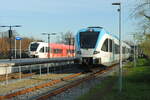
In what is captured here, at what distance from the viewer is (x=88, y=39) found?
24.6 meters

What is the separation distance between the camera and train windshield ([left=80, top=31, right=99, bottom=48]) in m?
24.3

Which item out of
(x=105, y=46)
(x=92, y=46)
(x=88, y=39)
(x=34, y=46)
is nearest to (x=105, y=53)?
(x=105, y=46)

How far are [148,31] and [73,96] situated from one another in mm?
11883

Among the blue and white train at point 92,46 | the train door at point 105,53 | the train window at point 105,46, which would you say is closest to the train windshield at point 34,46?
the train door at point 105,53

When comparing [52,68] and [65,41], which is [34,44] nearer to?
[52,68]

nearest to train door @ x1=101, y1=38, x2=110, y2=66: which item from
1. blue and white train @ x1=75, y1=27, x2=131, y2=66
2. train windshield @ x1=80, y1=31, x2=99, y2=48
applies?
blue and white train @ x1=75, y1=27, x2=131, y2=66

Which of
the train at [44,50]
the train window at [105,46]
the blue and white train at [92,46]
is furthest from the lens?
the train at [44,50]

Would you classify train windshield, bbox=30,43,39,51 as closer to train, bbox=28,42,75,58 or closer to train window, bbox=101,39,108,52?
train, bbox=28,42,75,58

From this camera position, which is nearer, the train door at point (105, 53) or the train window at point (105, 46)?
the train door at point (105, 53)

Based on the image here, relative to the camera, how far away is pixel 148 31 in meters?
22.6

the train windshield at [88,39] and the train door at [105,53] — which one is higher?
the train windshield at [88,39]

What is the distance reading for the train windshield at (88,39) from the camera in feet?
79.6

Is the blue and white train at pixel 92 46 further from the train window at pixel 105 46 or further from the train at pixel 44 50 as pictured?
the train at pixel 44 50

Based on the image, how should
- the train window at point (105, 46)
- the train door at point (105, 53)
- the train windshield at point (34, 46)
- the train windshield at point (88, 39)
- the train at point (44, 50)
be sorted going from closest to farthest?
the train windshield at point (88, 39), the train door at point (105, 53), the train window at point (105, 46), the train windshield at point (34, 46), the train at point (44, 50)
